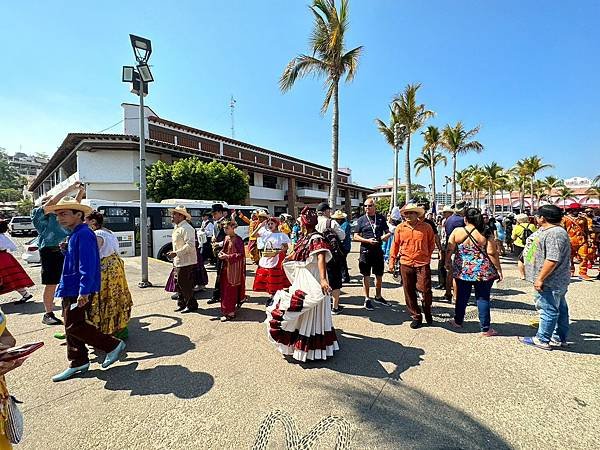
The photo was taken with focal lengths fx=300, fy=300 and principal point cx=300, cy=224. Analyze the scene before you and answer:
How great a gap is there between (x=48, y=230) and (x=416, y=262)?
5588mm

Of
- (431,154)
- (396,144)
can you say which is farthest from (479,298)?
(431,154)

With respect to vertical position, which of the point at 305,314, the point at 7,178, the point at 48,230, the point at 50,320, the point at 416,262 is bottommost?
the point at 50,320

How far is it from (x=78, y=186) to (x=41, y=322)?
2.20m

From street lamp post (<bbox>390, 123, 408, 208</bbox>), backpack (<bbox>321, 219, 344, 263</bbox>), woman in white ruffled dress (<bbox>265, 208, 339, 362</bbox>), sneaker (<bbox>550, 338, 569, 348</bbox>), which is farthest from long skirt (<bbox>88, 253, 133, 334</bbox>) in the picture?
street lamp post (<bbox>390, 123, 408, 208</bbox>)

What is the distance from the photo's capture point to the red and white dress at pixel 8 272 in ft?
16.0

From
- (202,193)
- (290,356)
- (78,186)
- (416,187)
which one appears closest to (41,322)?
(78,186)

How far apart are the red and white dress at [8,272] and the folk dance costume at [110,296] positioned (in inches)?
101

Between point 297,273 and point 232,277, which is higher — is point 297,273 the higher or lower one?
the higher one

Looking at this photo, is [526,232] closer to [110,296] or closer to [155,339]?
[155,339]

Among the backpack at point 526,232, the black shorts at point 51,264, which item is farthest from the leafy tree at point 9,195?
the backpack at point 526,232

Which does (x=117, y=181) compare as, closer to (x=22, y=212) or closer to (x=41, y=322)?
(x=41, y=322)

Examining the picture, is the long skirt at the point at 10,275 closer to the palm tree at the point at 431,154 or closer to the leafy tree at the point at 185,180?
the leafy tree at the point at 185,180

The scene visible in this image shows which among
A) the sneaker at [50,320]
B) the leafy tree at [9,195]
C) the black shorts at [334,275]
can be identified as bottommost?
the sneaker at [50,320]

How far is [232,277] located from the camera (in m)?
4.71
